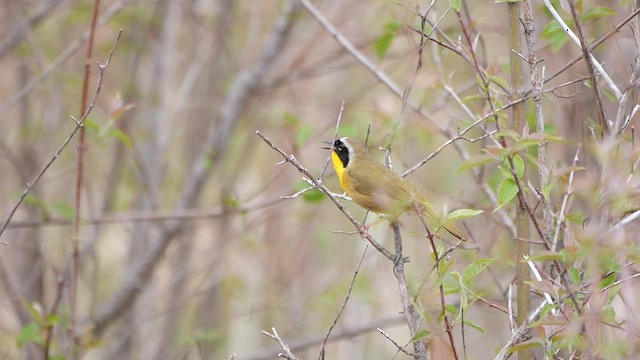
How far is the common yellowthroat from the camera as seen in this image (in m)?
2.34

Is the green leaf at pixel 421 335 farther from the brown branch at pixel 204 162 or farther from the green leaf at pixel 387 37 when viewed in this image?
the brown branch at pixel 204 162

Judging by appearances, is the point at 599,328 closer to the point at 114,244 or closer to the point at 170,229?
the point at 170,229

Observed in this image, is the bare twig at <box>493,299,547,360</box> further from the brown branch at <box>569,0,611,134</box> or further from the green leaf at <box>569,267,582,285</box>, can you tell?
the brown branch at <box>569,0,611,134</box>

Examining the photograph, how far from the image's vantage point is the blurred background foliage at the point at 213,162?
4.07 meters

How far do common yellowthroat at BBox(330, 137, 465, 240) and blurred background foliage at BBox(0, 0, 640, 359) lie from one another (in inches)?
4.8

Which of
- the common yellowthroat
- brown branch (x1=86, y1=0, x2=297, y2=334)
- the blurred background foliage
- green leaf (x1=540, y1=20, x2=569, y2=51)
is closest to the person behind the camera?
the common yellowthroat

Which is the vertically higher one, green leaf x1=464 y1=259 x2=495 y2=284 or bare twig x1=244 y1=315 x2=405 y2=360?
bare twig x1=244 y1=315 x2=405 y2=360

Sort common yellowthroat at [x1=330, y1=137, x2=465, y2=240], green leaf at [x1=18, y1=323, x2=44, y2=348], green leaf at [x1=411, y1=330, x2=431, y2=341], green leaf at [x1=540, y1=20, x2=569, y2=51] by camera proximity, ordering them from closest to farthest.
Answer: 1. green leaf at [x1=411, y1=330, x2=431, y2=341]
2. common yellowthroat at [x1=330, y1=137, x2=465, y2=240]
3. green leaf at [x1=540, y1=20, x2=569, y2=51]
4. green leaf at [x1=18, y1=323, x2=44, y2=348]

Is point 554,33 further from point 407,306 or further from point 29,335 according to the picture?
point 29,335

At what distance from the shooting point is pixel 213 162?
15.3 feet

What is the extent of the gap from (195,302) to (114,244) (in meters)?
1.61

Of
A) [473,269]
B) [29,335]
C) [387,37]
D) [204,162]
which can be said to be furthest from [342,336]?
[473,269]

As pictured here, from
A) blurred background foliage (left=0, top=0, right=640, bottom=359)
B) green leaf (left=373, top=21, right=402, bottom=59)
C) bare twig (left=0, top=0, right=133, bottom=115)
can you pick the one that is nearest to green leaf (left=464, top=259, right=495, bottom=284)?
blurred background foliage (left=0, top=0, right=640, bottom=359)

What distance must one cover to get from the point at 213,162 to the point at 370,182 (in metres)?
1.68
